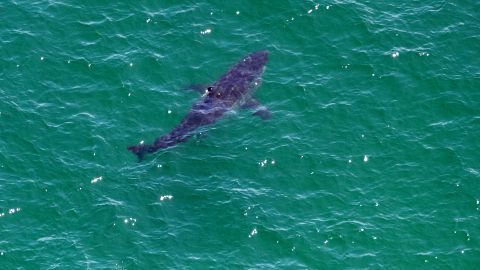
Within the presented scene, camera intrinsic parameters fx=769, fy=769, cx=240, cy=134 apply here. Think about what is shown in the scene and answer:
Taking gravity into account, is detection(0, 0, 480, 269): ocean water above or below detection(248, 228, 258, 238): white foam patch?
above

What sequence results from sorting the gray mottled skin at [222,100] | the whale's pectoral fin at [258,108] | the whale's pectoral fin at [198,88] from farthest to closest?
1. the whale's pectoral fin at [198,88]
2. the whale's pectoral fin at [258,108]
3. the gray mottled skin at [222,100]

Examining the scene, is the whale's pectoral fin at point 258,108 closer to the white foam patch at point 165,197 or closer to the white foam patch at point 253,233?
the white foam patch at point 165,197

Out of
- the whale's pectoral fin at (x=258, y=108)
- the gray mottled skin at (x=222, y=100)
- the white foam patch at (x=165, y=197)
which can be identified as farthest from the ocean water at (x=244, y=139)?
the gray mottled skin at (x=222, y=100)

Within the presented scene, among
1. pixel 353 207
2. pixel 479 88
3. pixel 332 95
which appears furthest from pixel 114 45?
pixel 479 88

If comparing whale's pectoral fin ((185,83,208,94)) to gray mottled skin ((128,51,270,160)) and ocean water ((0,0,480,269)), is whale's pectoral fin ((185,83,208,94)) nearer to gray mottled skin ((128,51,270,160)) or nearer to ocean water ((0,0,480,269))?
gray mottled skin ((128,51,270,160))

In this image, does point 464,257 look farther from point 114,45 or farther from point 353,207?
point 114,45

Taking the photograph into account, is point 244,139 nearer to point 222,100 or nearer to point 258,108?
point 258,108

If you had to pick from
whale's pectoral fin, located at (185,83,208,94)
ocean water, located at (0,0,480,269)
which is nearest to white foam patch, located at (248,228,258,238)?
ocean water, located at (0,0,480,269)

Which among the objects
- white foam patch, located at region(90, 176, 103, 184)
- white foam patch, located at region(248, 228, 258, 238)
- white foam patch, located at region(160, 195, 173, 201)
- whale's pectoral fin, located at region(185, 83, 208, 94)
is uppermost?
whale's pectoral fin, located at region(185, 83, 208, 94)
